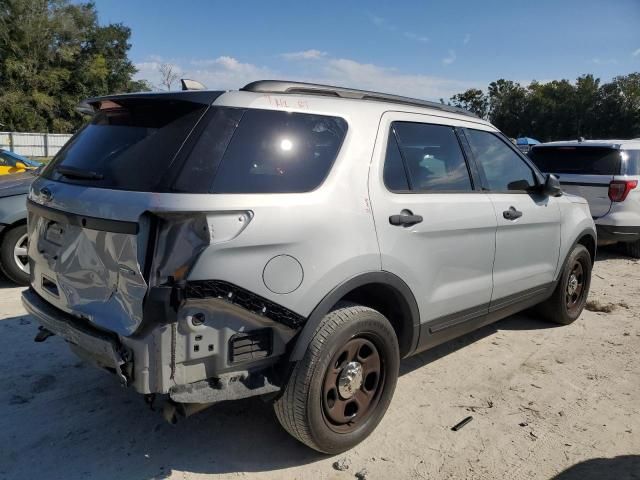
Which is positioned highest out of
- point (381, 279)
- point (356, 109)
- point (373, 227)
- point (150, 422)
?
point (356, 109)

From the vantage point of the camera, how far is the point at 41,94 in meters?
47.2

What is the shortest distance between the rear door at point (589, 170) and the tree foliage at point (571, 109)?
50.5 meters

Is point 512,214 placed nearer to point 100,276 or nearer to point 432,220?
point 432,220

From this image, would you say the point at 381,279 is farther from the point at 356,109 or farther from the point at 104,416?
the point at 104,416

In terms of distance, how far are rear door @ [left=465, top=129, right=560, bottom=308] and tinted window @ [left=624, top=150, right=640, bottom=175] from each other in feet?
12.9

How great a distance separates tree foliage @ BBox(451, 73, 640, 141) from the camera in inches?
2131

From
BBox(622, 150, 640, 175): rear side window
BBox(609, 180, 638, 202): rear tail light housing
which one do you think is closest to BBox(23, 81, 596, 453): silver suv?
BBox(609, 180, 638, 202): rear tail light housing

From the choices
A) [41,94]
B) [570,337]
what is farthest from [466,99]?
[570,337]

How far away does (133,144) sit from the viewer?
263 centimetres

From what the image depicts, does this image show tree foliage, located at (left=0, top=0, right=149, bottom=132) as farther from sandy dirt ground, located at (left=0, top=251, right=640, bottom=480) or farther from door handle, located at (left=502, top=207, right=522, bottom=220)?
door handle, located at (left=502, top=207, right=522, bottom=220)

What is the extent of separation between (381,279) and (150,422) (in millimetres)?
1658

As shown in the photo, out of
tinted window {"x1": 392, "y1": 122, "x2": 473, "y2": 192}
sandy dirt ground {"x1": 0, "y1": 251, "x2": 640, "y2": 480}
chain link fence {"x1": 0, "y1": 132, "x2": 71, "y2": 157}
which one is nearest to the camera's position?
sandy dirt ground {"x1": 0, "y1": 251, "x2": 640, "y2": 480}

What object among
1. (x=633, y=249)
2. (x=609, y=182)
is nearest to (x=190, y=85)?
(x=609, y=182)

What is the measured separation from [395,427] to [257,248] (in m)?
1.59
